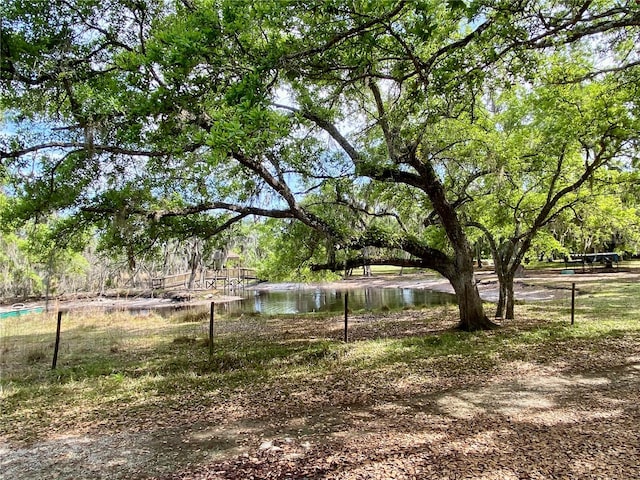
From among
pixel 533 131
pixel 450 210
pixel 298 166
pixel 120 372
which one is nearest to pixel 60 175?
pixel 120 372

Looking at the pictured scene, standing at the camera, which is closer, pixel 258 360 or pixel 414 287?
pixel 258 360

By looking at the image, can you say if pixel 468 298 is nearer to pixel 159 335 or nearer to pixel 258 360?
pixel 258 360

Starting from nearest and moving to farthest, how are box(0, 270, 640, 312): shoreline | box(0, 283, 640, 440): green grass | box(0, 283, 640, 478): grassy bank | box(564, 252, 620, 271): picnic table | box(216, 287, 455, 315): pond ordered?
1. box(0, 283, 640, 478): grassy bank
2. box(0, 283, 640, 440): green grass
3. box(216, 287, 455, 315): pond
4. box(0, 270, 640, 312): shoreline
5. box(564, 252, 620, 271): picnic table

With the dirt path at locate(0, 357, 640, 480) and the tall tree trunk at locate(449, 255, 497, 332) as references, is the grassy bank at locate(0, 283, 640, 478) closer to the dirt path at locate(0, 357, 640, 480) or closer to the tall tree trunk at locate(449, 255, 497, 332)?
the dirt path at locate(0, 357, 640, 480)

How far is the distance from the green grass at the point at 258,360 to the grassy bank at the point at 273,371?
0.03 m

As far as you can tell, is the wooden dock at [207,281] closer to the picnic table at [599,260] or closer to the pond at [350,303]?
the pond at [350,303]

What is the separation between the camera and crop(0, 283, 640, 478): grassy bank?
4715 millimetres

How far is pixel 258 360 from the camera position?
782 centimetres

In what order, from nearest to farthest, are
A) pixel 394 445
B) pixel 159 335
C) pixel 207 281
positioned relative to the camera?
pixel 394 445 → pixel 159 335 → pixel 207 281

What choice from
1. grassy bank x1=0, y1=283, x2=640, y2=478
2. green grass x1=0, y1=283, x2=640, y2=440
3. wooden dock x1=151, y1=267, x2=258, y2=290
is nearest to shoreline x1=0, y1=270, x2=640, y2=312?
wooden dock x1=151, y1=267, x2=258, y2=290

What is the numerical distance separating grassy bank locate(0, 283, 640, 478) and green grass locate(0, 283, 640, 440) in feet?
0.09

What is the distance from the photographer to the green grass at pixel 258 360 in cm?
550

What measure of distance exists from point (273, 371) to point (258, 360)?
3.26ft

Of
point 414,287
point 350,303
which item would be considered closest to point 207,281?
point 414,287
